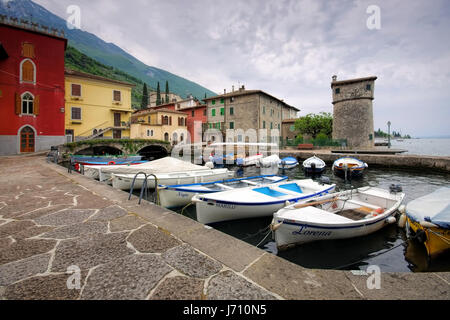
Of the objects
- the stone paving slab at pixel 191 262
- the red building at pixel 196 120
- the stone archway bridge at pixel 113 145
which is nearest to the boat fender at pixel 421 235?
the stone paving slab at pixel 191 262

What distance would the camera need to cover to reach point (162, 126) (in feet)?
120

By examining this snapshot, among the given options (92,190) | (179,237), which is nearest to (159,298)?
(179,237)

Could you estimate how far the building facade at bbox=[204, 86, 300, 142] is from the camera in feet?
109

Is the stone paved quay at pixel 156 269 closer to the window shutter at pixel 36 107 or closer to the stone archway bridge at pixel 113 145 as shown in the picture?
the stone archway bridge at pixel 113 145

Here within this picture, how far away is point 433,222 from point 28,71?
33457mm

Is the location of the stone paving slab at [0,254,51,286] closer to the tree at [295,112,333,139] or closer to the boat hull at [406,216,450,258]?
the boat hull at [406,216,450,258]

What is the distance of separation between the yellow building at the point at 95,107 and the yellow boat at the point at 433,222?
31964 mm

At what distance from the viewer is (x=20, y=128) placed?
21.7m

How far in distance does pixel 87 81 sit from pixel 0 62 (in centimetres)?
829

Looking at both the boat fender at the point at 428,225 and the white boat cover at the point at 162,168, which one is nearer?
the boat fender at the point at 428,225

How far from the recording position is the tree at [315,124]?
1481 inches

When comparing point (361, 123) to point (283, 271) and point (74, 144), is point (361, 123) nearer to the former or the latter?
point (283, 271)

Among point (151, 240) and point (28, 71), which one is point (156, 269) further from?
point (28, 71)

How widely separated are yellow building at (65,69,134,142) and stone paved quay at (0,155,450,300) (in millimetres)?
28834
